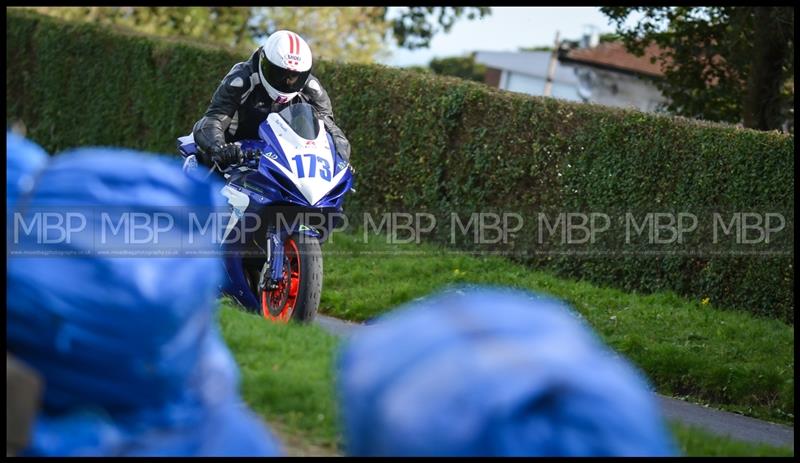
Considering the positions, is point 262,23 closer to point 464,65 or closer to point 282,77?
point 282,77

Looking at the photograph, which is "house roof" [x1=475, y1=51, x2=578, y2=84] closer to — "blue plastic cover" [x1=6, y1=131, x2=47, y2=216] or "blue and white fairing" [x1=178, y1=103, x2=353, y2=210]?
"blue and white fairing" [x1=178, y1=103, x2=353, y2=210]

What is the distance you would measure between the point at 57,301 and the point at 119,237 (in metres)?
0.20

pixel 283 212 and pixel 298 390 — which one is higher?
pixel 283 212

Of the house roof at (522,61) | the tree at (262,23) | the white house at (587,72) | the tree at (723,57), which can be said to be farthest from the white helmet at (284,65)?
the house roof at (522,61)

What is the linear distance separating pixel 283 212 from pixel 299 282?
0.51m

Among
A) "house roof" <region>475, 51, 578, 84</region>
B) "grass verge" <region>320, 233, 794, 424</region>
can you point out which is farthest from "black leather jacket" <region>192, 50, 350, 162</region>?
"house roof" <region>475, 51, 578, 84</region>

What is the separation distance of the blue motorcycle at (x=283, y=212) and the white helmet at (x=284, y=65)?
0.77 ft

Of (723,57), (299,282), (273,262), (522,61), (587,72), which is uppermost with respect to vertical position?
(522,61)

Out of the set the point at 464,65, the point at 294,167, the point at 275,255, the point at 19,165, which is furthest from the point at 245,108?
the point at 464,65

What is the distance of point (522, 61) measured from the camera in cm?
6838

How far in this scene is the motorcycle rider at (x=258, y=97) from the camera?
945 centimetres

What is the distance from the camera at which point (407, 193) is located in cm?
1648

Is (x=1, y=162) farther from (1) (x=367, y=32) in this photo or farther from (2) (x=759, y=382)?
(1) (x=367, y=32)

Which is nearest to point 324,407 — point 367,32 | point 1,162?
point 1,162
